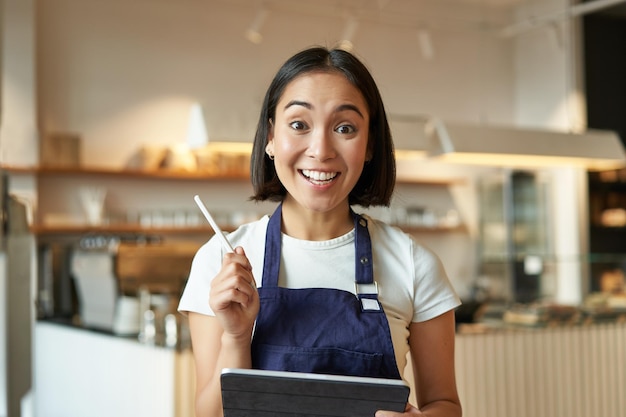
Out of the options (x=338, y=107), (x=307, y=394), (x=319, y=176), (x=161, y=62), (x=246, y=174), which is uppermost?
(x=161, y=62)

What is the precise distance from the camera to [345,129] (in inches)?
58.1

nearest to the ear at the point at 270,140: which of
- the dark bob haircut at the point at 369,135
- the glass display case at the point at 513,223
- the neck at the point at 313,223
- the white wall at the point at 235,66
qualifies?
the dark bob haircut at the point at 369,135

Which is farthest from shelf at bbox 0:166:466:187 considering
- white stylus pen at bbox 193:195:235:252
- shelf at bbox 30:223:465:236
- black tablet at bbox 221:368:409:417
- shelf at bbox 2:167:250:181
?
black tablet at bbox 221:368:409:417

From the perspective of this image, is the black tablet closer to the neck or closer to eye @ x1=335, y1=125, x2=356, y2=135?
the neck

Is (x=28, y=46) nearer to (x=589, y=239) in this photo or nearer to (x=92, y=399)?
(x=92, y=399)

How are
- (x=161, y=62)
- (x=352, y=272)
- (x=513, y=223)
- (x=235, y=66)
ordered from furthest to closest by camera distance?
(x=513, y=223)
(x=235, y=66)
(x=161, y=62)
(x=352, y=272)

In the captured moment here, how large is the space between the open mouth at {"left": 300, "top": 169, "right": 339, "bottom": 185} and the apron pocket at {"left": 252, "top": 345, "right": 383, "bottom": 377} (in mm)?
290

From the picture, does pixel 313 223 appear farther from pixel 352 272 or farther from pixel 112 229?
pixel 112 229

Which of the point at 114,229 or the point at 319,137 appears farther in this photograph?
the point at 114,229

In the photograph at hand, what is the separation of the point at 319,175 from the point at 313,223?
0.13m

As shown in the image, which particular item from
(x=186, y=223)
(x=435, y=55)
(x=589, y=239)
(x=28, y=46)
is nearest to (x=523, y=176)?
(x=589, y=239)

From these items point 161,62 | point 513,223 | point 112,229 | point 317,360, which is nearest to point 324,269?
point 317,360

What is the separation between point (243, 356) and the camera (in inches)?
55.7

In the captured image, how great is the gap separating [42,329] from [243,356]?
163 inches
